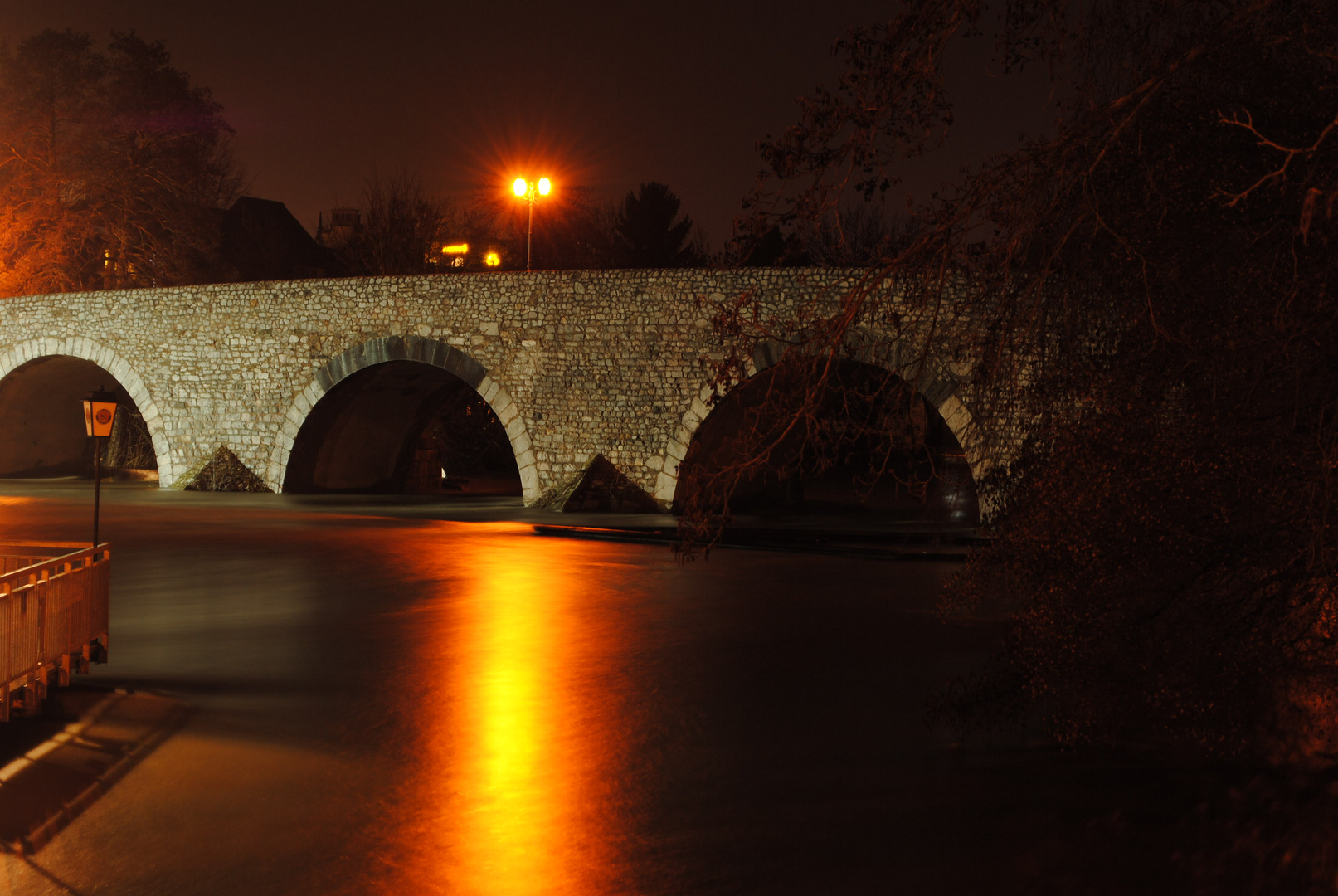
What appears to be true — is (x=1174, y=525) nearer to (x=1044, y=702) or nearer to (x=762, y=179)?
(x=1044, y=702)

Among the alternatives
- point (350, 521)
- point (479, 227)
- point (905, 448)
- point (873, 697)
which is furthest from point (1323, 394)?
point (479, 227)

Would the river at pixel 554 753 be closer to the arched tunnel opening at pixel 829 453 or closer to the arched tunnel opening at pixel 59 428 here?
the arched tunnel opening at pixel 829 453

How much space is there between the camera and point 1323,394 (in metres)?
5.16

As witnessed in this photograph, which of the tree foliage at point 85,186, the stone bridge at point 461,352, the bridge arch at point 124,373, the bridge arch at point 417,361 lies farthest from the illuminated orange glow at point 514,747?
the tree foliage at point 85,186

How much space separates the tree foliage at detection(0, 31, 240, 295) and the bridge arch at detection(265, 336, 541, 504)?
15978mm

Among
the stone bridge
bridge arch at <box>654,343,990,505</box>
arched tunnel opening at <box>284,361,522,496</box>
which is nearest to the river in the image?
bridge arch at <box>654,343,990,505</box>

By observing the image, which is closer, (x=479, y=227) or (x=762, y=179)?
(x=762, y=179)

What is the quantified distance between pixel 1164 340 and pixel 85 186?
1374 inches

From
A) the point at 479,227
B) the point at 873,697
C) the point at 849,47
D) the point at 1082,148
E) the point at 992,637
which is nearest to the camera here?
the point at 849,47

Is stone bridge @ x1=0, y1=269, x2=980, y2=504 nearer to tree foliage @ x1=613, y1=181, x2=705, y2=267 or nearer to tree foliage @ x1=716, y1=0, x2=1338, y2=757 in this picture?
tree foliage @ x1=716, y1=0, x2=1338, y2=757

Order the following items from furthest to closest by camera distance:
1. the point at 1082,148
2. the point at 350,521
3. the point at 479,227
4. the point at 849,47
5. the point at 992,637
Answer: the point at 479,227 < the point at 350,521 < the point at 992,637 < the point at 1082,148 < the point at 849,47

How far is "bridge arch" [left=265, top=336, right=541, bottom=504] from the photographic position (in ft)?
66.5

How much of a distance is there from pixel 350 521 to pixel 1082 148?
13.9m

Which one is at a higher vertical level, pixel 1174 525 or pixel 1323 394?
pixel 1323 394
